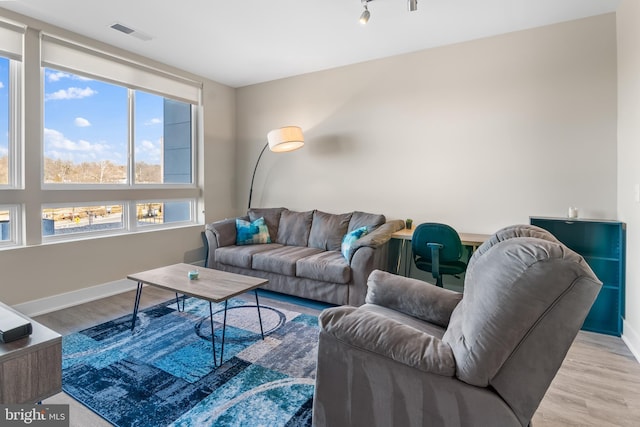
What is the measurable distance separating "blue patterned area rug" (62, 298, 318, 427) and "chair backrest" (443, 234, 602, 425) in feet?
3.26

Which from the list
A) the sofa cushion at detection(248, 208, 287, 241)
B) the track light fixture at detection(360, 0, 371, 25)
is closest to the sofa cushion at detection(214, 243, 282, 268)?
the sofa cushion at detection(248, 208, 287, 241)

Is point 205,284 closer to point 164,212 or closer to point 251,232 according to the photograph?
point 251,232

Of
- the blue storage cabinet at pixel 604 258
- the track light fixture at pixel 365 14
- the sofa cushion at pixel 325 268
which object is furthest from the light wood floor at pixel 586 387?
the track light fixture at pixel 365 14

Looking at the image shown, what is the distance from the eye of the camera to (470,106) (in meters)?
3.46

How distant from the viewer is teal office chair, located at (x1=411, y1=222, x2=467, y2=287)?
2.88 metres

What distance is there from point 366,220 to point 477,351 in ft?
8.76

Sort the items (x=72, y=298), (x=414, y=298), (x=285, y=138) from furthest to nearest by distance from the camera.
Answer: (x=285, y=138), (x=72, y=298), (x=414, y=298)

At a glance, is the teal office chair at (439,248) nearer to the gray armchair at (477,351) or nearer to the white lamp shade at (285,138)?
the gray armchair at (477,351)

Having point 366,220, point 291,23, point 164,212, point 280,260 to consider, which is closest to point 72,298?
point 164,212

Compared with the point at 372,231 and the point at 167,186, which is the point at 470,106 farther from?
the point at 167,186

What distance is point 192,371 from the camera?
2.09 metres

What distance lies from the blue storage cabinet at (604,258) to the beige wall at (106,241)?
407cm

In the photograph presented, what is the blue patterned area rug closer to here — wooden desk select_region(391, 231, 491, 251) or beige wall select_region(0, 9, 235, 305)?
beige wall select_region(0, 9, 235, 305)

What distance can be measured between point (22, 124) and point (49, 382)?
267cm
